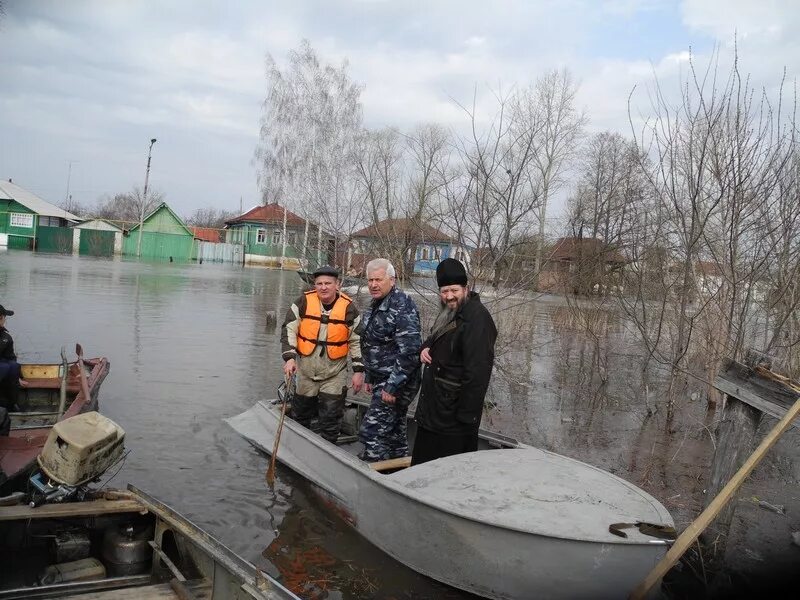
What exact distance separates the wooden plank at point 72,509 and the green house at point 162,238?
171 ft

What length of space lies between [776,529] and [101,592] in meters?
5.43

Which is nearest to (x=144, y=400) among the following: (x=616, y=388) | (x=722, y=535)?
(x=722, y=535)

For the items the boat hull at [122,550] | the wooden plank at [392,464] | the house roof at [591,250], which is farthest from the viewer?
the house roof at [591,250]

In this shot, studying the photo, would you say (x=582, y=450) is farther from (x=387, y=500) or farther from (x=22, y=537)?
(x=22, y=537)

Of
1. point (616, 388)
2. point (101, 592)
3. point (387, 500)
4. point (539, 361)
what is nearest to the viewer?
point (101, 592)

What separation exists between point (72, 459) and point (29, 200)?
192 ft

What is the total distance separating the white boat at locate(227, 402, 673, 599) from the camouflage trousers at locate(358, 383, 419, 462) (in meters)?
0.64

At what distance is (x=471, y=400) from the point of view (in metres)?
4.59

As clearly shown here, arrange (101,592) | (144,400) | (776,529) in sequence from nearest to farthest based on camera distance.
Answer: (101,592), (776,529), (144,400)

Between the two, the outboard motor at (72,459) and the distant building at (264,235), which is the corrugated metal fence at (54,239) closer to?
the distant building at (264,235)

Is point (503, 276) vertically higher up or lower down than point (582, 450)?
higher up

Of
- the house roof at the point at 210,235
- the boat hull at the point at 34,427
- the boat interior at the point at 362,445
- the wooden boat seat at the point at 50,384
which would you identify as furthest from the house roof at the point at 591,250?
the house roof at the point at 210,235

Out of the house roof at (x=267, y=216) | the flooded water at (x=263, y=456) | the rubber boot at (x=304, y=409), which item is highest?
the house roof at (x=267, y=216)

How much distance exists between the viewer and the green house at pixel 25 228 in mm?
50625
